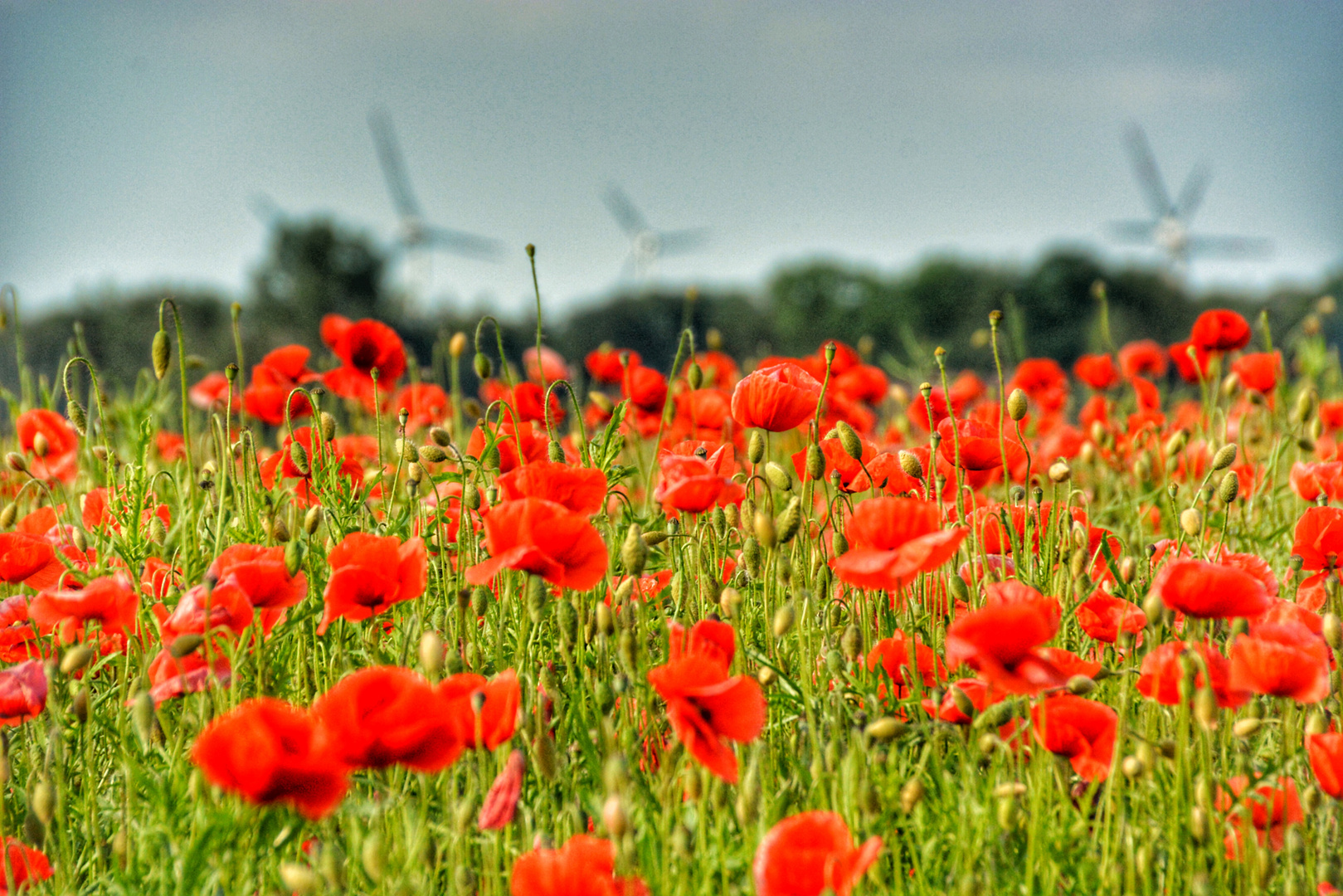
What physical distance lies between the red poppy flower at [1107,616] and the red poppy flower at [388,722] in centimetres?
112

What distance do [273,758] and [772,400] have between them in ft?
3.64

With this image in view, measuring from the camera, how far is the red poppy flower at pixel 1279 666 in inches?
53.3

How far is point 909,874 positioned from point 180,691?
1090mm

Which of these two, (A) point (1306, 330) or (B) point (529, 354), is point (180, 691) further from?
(A) point (1306, 330)

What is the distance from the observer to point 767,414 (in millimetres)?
1997

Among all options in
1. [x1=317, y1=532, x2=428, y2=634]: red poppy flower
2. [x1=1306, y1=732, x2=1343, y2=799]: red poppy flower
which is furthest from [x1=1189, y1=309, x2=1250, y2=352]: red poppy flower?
[x1=317, y1=532, x2=428, y2=634]: red poppy flower

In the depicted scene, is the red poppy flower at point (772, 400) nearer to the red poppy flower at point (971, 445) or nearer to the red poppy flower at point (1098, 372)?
the red poppy flower at point (971, 445)

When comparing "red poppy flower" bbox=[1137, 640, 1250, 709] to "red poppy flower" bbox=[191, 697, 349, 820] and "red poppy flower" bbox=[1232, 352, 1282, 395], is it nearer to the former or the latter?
"red poppy flower" bbox=[191, 697, 349, 820]

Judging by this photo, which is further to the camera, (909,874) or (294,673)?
(294,673)

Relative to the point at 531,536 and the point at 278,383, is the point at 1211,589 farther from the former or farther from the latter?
the point at 278,383

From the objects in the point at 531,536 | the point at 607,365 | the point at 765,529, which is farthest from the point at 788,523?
the point at 607,365

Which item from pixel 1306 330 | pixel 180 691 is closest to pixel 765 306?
pixel 1306 330

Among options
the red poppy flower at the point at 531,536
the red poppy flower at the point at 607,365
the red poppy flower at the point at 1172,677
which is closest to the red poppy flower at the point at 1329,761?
the red poppy flower at the point at 1172,677

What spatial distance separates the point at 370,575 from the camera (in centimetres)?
156
